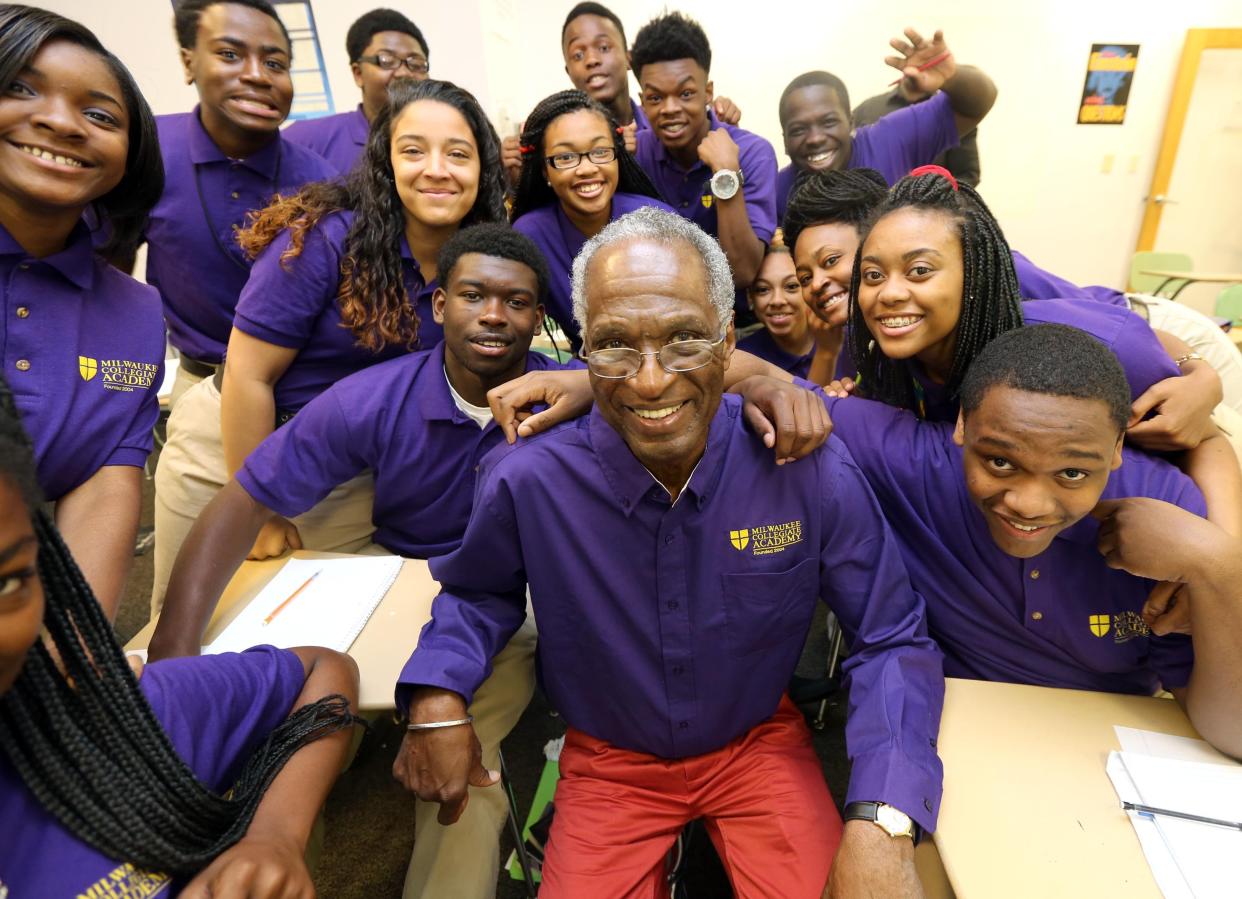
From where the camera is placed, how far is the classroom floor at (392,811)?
6.60ft

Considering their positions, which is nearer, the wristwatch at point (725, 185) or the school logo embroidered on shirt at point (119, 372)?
the school logo embroidered on shirt at point (119, 372)

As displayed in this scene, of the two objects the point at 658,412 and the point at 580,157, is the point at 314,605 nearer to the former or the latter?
the point at 658,412

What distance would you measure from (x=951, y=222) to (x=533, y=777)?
6.94 ft

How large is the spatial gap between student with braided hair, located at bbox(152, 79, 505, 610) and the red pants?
1129 millimetres

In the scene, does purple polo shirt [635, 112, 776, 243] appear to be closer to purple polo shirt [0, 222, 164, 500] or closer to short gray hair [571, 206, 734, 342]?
short gray hair [571, 206, 734, 342]

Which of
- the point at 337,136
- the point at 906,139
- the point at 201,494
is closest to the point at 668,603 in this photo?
the point at 201,494

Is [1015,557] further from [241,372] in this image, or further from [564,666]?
[241,372]

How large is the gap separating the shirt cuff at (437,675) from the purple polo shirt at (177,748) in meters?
0.19

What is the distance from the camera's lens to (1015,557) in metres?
1.44

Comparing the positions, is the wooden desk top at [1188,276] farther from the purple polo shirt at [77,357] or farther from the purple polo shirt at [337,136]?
the purple polo shirt at [77,357]

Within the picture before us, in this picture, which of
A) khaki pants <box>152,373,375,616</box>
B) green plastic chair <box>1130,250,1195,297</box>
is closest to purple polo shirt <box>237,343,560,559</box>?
khaki pants <box>152,373,375,616</box>

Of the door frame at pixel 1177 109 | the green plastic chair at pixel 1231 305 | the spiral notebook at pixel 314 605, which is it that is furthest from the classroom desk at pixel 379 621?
the door frame at pixel 1177 109

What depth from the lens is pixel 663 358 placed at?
1274 millimetres

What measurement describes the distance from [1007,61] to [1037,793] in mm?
6504
